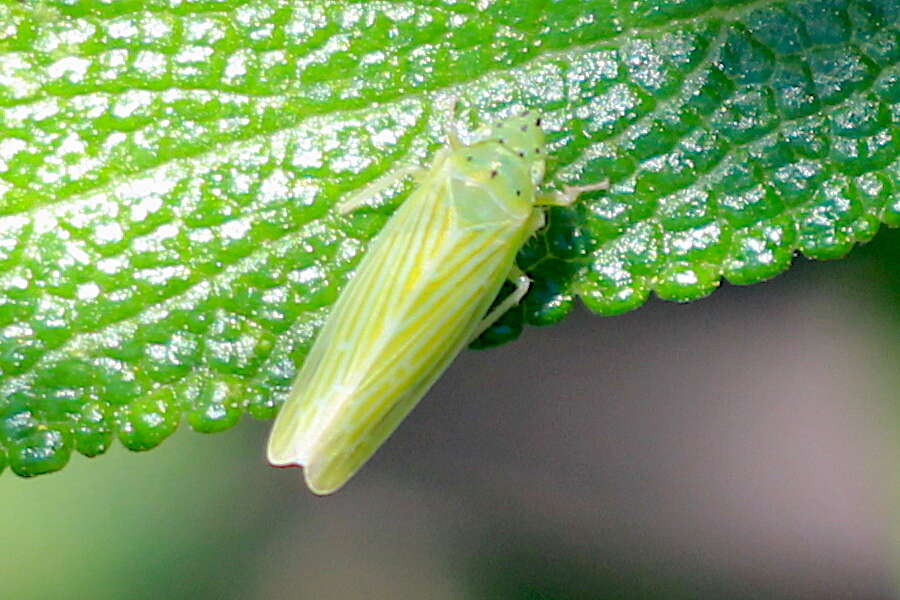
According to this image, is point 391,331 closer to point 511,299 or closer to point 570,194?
point 511,299

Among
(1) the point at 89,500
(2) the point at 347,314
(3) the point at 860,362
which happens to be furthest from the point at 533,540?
(2) the point at 347,314

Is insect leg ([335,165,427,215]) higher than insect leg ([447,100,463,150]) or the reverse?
the reverse

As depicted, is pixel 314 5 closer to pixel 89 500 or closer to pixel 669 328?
pixel 89 500

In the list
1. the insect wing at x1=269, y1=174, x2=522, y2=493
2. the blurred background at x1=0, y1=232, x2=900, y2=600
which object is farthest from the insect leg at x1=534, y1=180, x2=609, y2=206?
the blurred background at x1=0, y1=232, x2=900, y2=600

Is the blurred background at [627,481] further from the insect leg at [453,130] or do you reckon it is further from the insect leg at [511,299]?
the insect leg at [453,130]

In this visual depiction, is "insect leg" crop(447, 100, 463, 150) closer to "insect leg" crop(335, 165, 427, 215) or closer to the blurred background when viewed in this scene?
"insect leg" crop(335, 165, 427, 215)

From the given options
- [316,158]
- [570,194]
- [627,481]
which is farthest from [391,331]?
[627,481]
